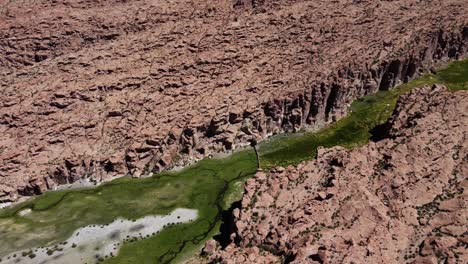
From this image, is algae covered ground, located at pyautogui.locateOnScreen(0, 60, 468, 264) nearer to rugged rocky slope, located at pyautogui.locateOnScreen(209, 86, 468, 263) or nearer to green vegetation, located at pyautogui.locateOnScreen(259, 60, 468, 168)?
green vegetation, located at pyautogui.locateOnScreen(259, 60, 468, 168)

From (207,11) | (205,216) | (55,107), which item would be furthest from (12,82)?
(205,216)

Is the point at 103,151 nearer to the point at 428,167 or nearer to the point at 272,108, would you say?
the point at 272,108

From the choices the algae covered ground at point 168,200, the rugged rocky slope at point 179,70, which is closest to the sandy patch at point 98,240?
the algae covered ground at point 168,200

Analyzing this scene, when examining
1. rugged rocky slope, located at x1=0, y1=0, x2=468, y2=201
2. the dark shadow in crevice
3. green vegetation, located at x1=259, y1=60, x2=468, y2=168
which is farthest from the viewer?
rugged rocky slope, located at x1=0, y1=0, x2=468, y2=201

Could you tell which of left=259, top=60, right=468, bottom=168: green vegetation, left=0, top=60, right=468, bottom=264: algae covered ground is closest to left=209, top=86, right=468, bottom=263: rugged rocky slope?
left=0, top=60, right=468, bottom=264: algae covered ground

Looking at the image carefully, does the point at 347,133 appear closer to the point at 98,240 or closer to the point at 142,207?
the point at 142,207

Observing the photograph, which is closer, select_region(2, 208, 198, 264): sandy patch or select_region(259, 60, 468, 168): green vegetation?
select_region(2, 208, 198, 264): sandy patch

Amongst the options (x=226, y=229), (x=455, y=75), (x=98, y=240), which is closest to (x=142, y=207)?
(x=98, y=240)
